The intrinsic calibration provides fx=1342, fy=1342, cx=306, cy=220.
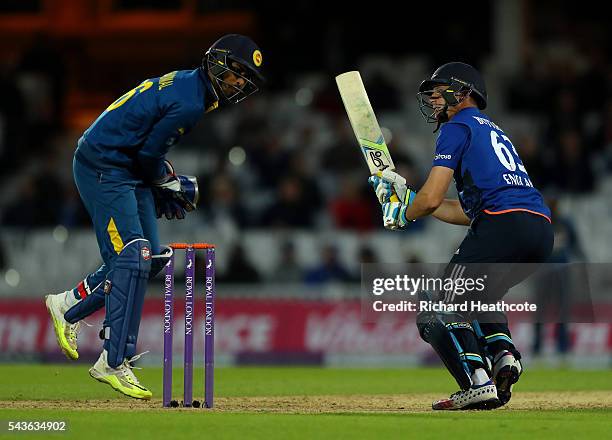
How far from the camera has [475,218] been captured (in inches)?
294

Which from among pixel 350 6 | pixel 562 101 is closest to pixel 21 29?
pixel 350 6

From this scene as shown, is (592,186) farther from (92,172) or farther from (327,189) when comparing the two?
(92,172)

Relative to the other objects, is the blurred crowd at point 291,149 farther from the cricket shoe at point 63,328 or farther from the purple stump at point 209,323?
the purple stump at point 209,323

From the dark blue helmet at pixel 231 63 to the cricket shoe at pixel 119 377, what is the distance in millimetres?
1592

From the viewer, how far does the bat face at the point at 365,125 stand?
7.80 m

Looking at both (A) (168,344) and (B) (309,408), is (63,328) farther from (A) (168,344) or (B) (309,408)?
(B) (309,408)

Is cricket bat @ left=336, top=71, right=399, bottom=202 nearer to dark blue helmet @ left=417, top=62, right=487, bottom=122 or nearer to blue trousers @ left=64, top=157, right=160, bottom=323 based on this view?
dark blue helmet @ left=417, top=62, right=487, bottom=122

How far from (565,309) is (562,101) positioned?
319 centimetres

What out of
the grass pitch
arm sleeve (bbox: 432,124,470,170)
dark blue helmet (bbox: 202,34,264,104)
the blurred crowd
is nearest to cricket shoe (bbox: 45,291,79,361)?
the grass pitch

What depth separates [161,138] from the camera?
7426mm

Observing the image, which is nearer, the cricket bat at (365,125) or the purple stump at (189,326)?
the purple stump at (189,326)

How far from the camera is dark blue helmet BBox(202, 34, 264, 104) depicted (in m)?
7.47

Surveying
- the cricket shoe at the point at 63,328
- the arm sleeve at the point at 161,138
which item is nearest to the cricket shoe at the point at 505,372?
Answer: the arm sleeve at the point at 161,138

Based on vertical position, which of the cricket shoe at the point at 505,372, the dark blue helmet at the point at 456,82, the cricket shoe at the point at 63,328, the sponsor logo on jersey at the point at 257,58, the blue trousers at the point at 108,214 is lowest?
the cricket shoe at the point at 505,372
